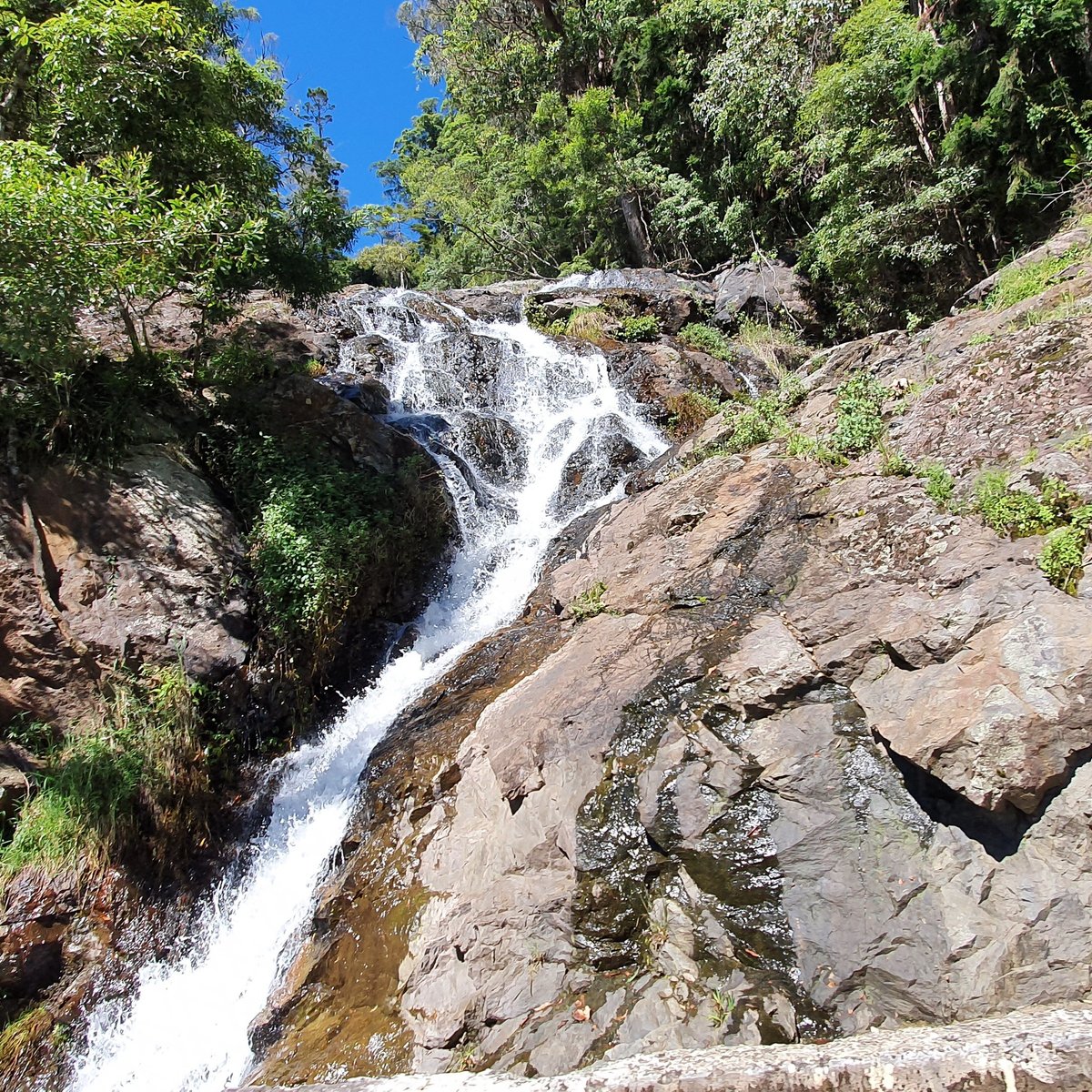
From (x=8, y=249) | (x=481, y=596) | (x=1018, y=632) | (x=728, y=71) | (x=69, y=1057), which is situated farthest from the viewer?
(x=728, y=71)

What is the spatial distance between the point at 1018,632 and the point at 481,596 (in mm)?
6366

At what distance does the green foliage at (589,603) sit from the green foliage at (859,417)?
9.65 feet

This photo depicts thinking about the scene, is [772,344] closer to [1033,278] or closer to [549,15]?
[1033,278]

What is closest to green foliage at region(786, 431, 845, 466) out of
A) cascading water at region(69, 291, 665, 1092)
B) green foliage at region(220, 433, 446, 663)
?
cascading water at region(69, 291, 665, 1092)

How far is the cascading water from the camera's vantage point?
462cm

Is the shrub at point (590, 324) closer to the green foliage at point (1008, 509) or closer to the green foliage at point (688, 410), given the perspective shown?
the green foliage at point (688, 410)

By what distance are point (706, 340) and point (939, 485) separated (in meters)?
11.7

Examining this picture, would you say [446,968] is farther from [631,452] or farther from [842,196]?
[842,196]

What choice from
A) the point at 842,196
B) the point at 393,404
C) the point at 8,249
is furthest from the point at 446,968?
the point at 842,196

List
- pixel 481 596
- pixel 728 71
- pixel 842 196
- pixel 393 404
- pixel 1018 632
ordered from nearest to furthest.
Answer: pixel 1018 632, pixel 481 596, pixel 393 404, pixel 842 196, pixel 728 71

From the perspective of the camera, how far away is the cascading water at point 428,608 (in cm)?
462

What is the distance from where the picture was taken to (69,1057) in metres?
4.52

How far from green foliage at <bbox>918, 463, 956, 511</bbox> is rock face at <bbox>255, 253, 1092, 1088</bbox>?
0.10m

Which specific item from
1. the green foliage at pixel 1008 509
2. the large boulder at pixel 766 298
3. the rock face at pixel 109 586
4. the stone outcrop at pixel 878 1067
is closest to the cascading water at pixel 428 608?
the rock face at pixel 109 586
